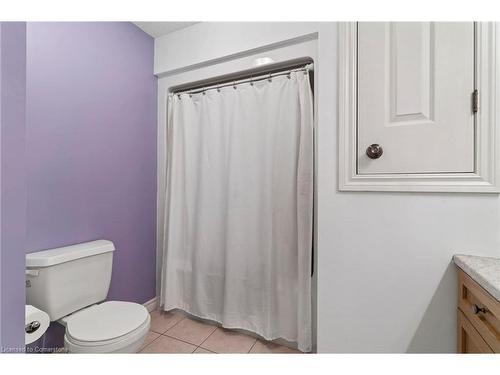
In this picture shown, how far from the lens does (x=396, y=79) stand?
1011mm

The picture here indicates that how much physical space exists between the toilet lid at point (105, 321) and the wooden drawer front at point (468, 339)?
137cm

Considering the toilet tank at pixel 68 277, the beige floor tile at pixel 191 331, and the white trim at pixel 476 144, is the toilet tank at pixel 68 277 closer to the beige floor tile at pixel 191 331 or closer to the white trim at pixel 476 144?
the beige floor tile at pixel 191 331

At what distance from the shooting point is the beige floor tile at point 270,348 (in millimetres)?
1493

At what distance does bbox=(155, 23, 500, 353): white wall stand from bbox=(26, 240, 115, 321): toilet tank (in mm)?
1319

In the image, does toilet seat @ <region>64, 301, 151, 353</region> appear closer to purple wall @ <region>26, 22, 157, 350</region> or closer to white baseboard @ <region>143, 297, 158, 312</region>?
purple wall @ <region>26, 22, 157, 350</region>

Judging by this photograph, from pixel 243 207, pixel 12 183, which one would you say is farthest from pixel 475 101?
pixel 12 183

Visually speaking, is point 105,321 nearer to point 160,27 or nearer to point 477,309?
point 477,309

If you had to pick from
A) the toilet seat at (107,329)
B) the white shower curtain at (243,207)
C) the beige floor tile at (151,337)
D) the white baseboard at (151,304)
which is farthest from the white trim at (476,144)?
the white baseboard at (151,304)

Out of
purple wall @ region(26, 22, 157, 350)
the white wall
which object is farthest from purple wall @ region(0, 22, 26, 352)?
purple wall @ region(26, 22, 157, 350)

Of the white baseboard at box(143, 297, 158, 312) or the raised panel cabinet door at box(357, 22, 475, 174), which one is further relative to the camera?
the white baseboard at box(143, 297, 158, 312)

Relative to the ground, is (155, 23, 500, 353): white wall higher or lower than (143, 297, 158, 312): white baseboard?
higher

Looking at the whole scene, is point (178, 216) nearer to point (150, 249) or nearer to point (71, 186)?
point (150, 249)

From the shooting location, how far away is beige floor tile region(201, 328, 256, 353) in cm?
152
